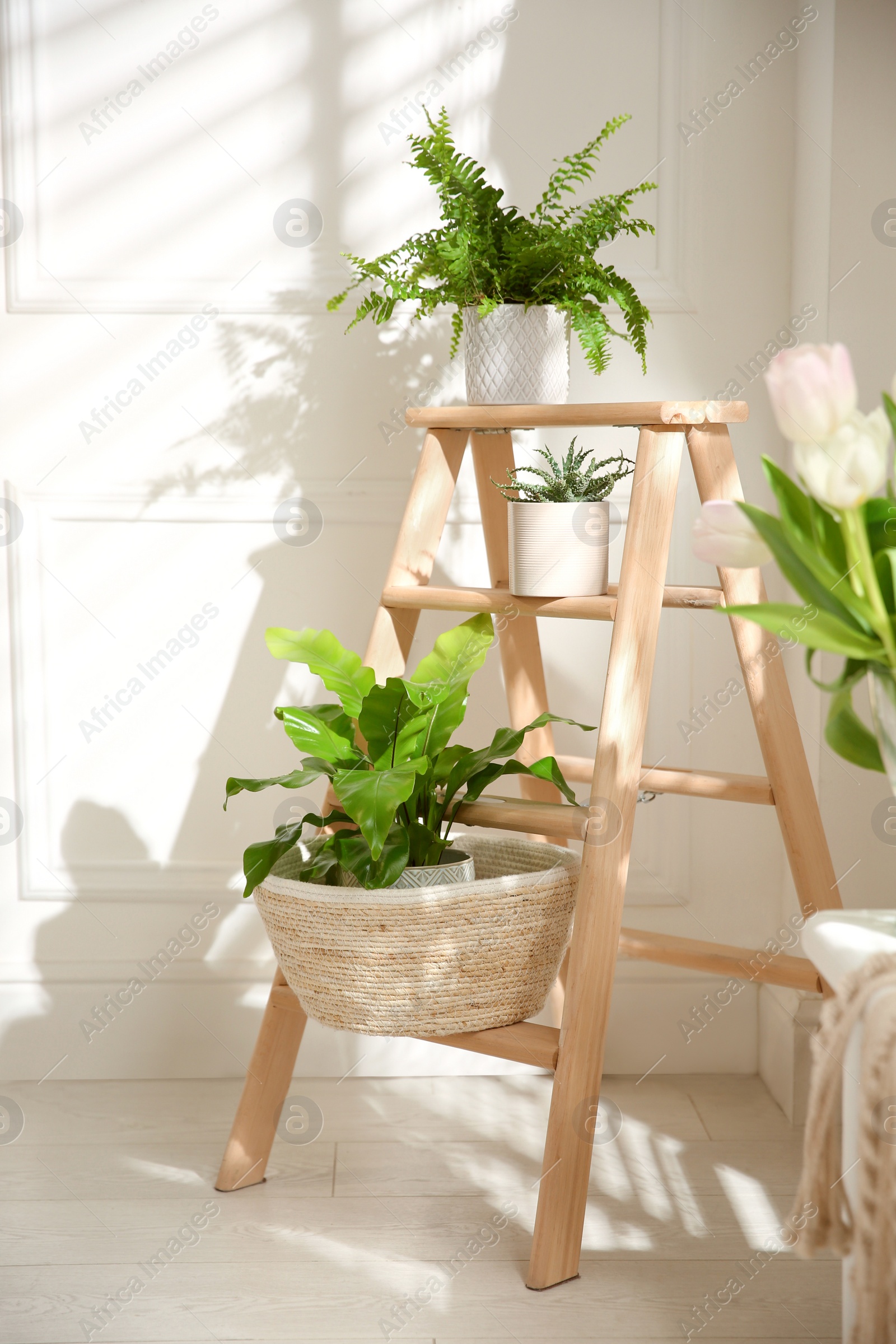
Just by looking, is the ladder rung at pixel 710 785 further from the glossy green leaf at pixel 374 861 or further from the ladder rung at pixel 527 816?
the glossy green leaf at pixel 374 861

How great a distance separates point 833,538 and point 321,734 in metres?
0.69

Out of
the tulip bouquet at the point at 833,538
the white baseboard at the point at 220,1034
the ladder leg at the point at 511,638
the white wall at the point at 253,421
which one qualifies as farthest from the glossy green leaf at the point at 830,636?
the white baseboard at the point at 220,1034

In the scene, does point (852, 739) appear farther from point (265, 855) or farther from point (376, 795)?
point (265, 855)

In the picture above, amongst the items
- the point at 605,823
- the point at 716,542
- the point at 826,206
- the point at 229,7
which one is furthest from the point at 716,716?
the point at 229,7

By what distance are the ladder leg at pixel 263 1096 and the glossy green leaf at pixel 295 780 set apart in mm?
310

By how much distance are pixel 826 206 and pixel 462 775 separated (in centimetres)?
101

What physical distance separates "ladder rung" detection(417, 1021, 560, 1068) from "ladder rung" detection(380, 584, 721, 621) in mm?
506

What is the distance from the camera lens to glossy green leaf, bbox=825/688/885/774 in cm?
89

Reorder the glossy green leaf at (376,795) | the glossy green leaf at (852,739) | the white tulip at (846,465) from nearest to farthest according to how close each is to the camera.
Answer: the white tulip at (846,465), the glossy green leaf at (852,739), the glossy green leaf at (376,795)

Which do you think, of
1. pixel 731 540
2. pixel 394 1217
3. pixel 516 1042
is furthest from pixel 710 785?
pixel 394 1217

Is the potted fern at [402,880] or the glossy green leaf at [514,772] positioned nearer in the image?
the potted fern at [402,880]

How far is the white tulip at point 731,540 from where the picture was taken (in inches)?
34.6

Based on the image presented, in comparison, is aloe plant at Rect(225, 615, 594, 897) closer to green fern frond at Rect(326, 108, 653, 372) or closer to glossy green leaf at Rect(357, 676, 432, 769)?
glossy green leaf at Rect(357, 676, 432, 769)

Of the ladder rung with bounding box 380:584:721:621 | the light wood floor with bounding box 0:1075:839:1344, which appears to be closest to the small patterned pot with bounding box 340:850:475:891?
the ladder rung with bounding box 380:584:721:621
